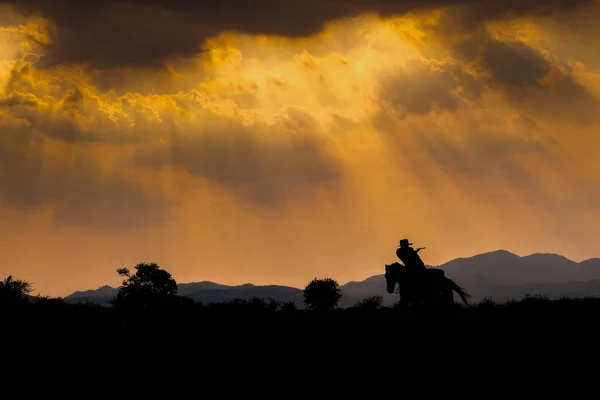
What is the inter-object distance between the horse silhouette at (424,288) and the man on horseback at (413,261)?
10 centimetres

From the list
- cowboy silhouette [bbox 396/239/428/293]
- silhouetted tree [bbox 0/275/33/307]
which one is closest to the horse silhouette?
cowboy silhouette [bbox 396/239/428/293]

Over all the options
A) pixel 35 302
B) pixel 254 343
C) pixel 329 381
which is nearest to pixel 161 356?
pixel 254 343

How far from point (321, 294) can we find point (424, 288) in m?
55.0

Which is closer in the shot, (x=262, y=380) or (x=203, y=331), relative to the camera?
(x=262, y=380)

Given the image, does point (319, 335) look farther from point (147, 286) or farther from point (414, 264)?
point (147, 286)

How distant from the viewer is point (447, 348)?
16.1 m

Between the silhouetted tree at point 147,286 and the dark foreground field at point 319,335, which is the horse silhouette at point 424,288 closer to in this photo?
the dark foreground field at point 319,335

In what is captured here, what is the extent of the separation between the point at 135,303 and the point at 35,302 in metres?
35.1

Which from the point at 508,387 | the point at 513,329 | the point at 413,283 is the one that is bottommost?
the point at 508,387

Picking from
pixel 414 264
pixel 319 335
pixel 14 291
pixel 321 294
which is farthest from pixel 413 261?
pixel 321 294

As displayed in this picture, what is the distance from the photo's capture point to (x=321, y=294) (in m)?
78.9

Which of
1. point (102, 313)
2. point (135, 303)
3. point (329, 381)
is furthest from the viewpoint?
point (135, 303)

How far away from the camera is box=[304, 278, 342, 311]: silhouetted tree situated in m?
77.8

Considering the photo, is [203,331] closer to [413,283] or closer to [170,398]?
[413,283]
